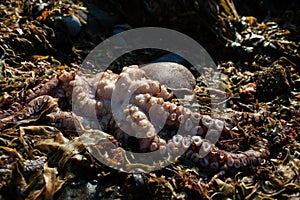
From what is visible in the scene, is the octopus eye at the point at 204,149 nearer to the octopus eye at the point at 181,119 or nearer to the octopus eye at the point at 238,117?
the octopus eye at the point at 181,119

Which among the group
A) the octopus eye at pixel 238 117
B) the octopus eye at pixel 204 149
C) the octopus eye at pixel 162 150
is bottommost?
the octopus eye at pixel 162 150

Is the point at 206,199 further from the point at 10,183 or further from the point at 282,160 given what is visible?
the point at 10,183

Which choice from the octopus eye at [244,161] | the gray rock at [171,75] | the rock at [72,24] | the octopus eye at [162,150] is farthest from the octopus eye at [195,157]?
the rock at [72,24]

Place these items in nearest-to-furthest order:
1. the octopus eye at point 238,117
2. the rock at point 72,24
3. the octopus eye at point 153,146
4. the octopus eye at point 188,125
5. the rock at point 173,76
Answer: the octopus eye at point 153,146, the octopus eye at point 188,125, the octopus eye at point 238,117, the rock at point 173,76, the rock at point 72,24

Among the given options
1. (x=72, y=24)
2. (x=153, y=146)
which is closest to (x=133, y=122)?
(x=153, y=146)

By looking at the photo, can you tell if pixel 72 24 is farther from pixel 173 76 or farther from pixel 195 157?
pixel 195 157

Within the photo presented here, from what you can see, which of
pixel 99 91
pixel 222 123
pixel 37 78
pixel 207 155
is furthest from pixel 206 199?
pixel 37 78

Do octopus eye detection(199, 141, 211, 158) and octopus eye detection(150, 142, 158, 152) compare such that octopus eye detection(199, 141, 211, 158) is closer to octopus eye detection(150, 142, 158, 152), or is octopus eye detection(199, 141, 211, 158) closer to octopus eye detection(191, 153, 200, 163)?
octopus eye detection(191, 153, 200, 163)

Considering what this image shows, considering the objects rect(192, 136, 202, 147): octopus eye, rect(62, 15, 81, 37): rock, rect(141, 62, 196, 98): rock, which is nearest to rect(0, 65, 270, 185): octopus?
rect(192, 136, 202, 147): octopus eye
